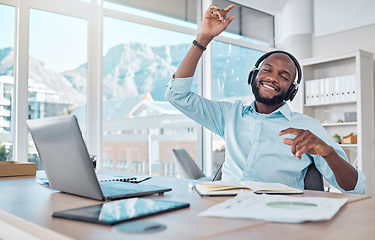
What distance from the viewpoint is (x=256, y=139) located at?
1729 millimetres

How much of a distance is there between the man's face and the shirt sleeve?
0.76 ft

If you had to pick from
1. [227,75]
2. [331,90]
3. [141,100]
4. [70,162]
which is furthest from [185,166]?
[70,162]

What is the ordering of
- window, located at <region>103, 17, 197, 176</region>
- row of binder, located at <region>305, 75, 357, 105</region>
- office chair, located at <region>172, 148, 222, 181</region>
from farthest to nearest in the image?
row of binder, located at <region>305, 75, 357, 105</region>
window, located at <region>103, 17, 197, 176</region>
office chair, located at <region>172, 148, 222, 181</region>

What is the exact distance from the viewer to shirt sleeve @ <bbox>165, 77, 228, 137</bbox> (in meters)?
1.91

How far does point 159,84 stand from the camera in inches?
180

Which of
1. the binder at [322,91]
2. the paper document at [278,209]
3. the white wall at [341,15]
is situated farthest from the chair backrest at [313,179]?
the white wall at [341,15]

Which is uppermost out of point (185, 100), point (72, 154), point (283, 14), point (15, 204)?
point (283, 14)

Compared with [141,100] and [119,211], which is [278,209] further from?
[141,100]

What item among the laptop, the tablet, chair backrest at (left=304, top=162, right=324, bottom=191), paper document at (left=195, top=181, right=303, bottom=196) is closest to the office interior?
the laptop

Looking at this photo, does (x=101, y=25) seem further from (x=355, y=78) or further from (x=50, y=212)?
(x=50, y=212)

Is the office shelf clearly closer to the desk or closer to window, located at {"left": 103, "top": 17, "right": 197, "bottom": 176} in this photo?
window, located at {"left": 103, "top": 17, "right": 197, "bottom": 176}

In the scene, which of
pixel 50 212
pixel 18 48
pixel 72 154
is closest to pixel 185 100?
pixel 72 154

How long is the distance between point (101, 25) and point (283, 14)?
2.99m

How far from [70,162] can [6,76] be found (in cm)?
275
